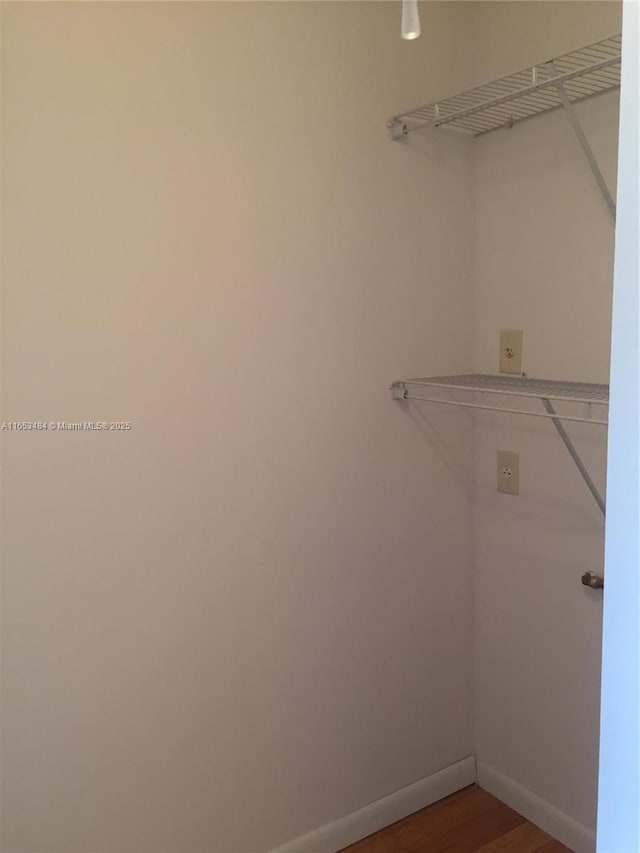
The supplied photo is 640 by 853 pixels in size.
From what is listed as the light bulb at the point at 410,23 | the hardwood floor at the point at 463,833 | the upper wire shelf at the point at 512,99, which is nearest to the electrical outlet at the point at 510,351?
the upper wire shelf at the point at 512,99

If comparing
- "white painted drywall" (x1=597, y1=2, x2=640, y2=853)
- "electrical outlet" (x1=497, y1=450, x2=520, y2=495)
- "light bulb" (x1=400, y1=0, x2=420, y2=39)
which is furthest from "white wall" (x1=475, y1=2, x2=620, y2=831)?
"white painted drywall" (x1=597, y1=2, x2=640, y2=853)

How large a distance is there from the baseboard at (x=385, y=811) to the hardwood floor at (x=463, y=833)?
2 centimetres

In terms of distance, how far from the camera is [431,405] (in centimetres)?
195

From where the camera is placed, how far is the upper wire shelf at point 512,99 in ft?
5.19

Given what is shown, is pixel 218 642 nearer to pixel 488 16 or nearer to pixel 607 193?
pixel 607 193

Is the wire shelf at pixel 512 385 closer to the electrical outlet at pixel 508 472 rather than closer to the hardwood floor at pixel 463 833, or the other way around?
the electrical outlet at pixel 508 472

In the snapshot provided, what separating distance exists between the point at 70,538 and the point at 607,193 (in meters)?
1.42

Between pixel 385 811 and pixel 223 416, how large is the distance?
49.0 inches

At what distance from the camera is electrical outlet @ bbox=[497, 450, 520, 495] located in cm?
195

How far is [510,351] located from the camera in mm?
1937

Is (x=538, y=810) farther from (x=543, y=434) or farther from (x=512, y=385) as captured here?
(x=512, y=385)

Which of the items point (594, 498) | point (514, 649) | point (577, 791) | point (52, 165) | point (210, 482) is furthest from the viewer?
point (514, 649)

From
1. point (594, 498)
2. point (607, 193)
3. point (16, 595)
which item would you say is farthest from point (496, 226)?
point (16, 595)

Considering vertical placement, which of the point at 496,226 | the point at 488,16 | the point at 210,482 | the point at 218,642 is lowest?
the point at 218,642
